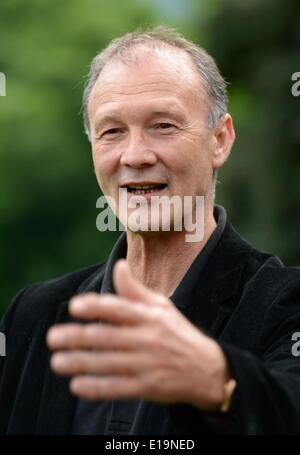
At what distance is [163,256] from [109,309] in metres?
1.54

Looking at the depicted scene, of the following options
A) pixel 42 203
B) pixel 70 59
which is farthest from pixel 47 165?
pixel 70 59

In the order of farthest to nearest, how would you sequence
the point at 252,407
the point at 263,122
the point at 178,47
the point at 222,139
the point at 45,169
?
the point at 45,169
the point at 263,122
the point at 222,139
the point at 178,47
the point at 252,407

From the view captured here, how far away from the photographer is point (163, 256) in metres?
4.00

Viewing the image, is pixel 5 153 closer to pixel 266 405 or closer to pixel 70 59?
pixel 70 59

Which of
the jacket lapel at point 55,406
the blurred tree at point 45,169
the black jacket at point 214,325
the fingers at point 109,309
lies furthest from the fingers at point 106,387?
the blurred tree at point 45,169

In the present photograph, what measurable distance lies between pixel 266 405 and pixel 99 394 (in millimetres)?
489

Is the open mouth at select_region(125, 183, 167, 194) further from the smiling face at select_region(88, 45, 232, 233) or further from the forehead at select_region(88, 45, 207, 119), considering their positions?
the forehead at select_region(88, 45, 207, 119)

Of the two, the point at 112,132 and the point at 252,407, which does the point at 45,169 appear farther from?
the point at 252,407

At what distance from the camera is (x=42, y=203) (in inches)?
1133

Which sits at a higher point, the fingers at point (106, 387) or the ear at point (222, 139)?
the ear at point (222, 139)

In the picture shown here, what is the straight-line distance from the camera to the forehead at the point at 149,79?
3867mm

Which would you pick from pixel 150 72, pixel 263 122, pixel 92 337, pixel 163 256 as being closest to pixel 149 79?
pixel 150 72

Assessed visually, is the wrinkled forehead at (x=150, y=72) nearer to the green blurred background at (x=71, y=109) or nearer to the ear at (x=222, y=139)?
the ear at (x=222, y=139)

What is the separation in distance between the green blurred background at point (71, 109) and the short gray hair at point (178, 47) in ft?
30.7
